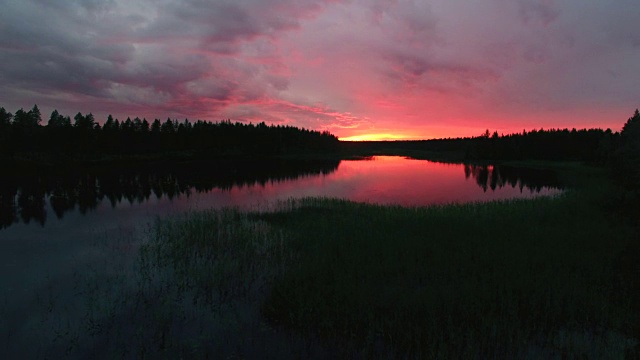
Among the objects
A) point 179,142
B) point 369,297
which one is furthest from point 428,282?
point 179,142

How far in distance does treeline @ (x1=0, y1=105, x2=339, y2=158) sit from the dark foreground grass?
100m

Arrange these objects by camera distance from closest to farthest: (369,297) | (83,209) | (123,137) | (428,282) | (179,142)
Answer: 1. (369,297)
2. (428,282)
3. (83,209)
4. (123,137)
5. (179,142)

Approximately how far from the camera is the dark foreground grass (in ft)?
33.1

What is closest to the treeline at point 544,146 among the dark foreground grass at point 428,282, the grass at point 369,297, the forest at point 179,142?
the forest at point 179,142

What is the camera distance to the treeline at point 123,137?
3888 inches

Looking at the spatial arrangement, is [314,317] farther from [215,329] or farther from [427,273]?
[427,273]

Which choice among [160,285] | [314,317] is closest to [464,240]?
[314,317]

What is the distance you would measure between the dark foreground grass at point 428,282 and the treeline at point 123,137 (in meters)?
100

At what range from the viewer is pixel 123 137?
383ft

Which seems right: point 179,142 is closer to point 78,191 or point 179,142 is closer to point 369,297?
point 78,191

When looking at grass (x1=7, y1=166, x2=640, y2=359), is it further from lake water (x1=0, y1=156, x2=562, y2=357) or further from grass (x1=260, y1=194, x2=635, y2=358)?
lake water (x1=0, y1=156, x2=562, y2=357)

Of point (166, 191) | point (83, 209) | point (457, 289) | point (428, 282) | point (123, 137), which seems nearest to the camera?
point (457, 289)

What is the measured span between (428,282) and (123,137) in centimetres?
12736

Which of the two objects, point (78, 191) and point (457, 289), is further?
point (78, 191)
